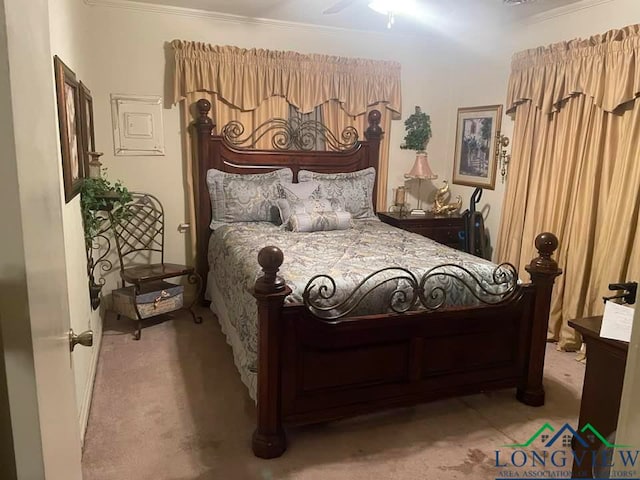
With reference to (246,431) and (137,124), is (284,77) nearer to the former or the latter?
(137,124)

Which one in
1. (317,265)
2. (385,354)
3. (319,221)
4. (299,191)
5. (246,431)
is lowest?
(246,431)

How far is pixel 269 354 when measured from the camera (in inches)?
88.1

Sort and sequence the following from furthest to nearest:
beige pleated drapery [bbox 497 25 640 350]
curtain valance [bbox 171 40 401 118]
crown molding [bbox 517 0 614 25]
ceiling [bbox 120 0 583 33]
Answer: curtain valance [bbox 171 40 401 118], ceiling [bbox 120 0 583 33], crown molding [bbox 517 0 614 25], beige pleated drapery [bbox 497 25 640 350]

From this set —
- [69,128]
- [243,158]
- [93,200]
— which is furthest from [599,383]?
[243,158]

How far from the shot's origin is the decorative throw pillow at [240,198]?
4.11m

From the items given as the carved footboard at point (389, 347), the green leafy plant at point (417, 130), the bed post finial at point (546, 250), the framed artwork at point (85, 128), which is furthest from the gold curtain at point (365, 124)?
the bed post finial at point (546, 250)

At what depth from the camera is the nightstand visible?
4.52 metres

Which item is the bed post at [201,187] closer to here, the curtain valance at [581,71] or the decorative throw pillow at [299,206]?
the decorative throw pillow at [299,206]

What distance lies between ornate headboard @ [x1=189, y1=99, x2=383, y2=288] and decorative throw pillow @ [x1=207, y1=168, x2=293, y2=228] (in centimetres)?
11

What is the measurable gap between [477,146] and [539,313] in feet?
7.57

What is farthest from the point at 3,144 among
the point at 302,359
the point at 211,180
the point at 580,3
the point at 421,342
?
the point at 580,3

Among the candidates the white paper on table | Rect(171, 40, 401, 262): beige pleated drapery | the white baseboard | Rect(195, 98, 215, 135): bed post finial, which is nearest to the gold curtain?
Rect(171, 40, 401, 262): beige pleated drapery

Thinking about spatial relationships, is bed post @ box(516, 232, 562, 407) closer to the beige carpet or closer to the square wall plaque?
the beige carpet

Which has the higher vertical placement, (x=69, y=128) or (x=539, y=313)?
(x=69, y=128)
